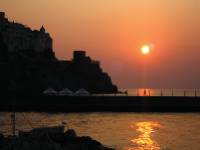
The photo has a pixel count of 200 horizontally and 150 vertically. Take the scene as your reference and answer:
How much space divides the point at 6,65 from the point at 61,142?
128m

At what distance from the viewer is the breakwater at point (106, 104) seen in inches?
4220

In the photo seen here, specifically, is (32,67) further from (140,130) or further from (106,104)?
(140,130)

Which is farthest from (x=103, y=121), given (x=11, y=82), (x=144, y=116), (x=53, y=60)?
(x=53, y=60)

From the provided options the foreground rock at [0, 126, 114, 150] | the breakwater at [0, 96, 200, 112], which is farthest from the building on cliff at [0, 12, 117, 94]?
the foreground rock at [0, 126, 114, 150]

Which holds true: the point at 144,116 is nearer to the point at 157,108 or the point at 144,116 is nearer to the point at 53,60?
the point at 157,108

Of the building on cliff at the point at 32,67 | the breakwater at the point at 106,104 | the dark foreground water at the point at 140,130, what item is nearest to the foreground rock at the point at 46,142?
the dark foreground water at the point at 140,130

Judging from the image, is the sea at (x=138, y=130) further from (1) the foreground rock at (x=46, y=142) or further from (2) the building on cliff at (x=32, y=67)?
(2) the building on cliff at (x=32, y=67)

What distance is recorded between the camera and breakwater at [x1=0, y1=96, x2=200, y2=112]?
107188mm

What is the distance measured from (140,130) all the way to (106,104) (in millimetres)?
37589

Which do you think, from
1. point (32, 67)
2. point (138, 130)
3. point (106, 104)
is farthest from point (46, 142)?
point (32, 67)

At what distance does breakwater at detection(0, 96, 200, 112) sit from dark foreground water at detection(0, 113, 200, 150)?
775 cm

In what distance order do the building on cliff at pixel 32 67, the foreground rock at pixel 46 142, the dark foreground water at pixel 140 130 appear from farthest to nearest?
1. the building on cliff at pixel 32 67
2. the dark foreground water at pixel 140 130
3. the foreground rock at pixel 46 142

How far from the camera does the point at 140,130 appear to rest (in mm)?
72375

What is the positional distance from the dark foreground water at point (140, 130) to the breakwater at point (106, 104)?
7.75 m
